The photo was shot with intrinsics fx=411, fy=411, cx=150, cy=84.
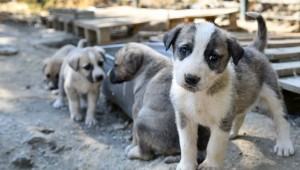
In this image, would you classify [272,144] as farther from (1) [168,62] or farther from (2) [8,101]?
(2) [8,101]

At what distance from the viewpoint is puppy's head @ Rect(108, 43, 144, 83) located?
15.5 feet

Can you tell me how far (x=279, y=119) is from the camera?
3959mm

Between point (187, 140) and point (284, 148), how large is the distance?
42.8 inches

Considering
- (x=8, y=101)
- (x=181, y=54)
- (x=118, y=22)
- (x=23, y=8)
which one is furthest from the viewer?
(x=23, y=8)

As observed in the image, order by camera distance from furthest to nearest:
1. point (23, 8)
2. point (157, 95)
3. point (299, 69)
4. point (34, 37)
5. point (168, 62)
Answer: point (23, 8) < point (34, 37) < point (299, 69) < point (168, 62) < point (157, 95)

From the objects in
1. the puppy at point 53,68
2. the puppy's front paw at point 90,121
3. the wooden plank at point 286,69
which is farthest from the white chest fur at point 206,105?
the puppy at point 53,68

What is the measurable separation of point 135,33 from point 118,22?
74 centimetres

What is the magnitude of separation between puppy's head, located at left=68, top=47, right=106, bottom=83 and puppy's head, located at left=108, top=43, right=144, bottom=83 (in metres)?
0.56

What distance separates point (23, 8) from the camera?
13.8 meters

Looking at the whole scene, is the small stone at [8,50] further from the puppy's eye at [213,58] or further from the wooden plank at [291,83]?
the puppy's eye at [213,58]

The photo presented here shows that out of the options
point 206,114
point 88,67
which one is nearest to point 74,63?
point 88,67

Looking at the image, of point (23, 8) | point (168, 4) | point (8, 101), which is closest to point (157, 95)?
point (8, 101)

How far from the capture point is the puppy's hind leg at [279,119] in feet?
12.8

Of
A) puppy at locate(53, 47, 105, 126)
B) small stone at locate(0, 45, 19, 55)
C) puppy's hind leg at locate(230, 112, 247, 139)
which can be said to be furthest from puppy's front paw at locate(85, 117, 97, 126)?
small stone at locate(0, 45, 19, 55)
